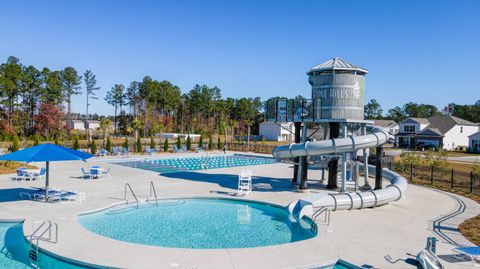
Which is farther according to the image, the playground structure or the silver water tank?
the silver water tank

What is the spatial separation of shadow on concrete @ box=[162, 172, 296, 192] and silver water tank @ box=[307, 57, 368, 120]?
5.06 metres

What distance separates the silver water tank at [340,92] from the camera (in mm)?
21016

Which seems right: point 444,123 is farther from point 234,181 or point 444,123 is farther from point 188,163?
point 234,181

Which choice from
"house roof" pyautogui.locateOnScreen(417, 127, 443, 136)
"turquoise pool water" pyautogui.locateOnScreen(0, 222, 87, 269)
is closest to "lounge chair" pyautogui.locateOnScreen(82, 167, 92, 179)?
"turquoise pool water" pyautogui.locateOnScreen(0, 222, 87, 269)

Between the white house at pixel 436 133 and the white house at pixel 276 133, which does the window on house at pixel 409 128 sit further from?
the white house at pixel 276 133

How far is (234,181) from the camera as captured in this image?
25.2 metres

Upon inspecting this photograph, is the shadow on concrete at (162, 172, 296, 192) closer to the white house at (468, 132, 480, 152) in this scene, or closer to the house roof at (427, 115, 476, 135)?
the white house at (468, 132, 480, 152)

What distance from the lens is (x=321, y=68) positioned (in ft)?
70.4

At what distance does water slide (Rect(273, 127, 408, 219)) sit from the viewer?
16134 millimetres

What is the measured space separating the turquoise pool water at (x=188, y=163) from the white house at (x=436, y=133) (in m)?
40.5

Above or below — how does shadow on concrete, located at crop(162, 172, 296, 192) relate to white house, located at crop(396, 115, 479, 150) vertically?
below

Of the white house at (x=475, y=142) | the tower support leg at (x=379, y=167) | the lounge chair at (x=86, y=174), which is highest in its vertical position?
the white house at (x=475, y=142)

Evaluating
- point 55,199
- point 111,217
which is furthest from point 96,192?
point 111,217

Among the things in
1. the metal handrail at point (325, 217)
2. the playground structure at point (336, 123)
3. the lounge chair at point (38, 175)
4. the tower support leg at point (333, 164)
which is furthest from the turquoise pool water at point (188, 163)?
the metal handrail at point (325, 217)
